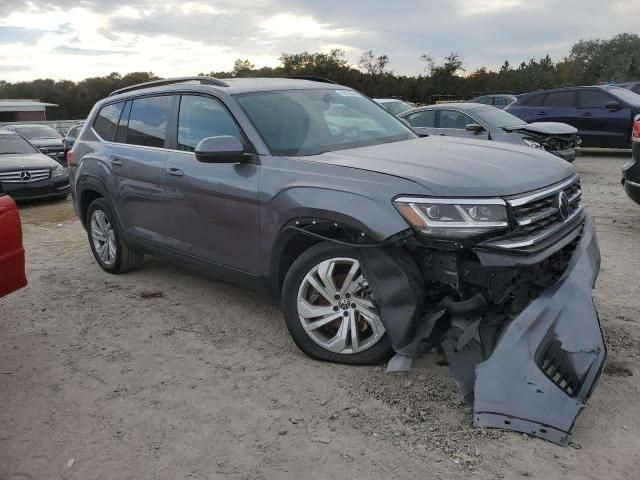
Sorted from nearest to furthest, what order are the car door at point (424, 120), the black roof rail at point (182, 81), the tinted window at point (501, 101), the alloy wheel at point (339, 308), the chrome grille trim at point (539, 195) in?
1. the chrome grille trim at point (539, 195)
2. the alloy wheel at point (339, 308)
3. the black roof rail at point (182, 81)
4. the car door at point (424, 120)
5. the tinted window at point (501, 101)

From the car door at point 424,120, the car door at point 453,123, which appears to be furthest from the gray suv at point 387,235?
the car door at point 424,120

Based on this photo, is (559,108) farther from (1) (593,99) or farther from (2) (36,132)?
(2) (36,132)

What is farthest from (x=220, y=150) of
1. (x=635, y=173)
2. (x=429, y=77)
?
(x=429, y=77)

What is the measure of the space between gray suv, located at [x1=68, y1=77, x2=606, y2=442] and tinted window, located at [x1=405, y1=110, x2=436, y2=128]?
6.67 meters

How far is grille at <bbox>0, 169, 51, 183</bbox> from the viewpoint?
→ 35.1 ft

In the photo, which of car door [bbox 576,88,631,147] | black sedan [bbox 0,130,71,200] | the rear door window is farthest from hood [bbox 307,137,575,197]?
the rear door window

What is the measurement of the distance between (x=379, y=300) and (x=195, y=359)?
1.41 metres

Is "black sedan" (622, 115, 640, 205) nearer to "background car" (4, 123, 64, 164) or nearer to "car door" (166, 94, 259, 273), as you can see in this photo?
"car door" (166, 94, 259, 273)

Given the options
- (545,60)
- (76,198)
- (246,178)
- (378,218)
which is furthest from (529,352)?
(545,60)

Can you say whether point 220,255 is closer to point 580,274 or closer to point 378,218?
point 378,218

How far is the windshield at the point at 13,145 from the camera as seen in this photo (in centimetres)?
1184

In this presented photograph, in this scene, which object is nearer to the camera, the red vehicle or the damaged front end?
the damaged front end

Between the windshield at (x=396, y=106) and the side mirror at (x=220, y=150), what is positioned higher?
the windshield at (x=396, y=106)

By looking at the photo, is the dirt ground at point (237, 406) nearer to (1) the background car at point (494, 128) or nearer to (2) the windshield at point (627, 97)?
(1) the background car at point (494, 128)
